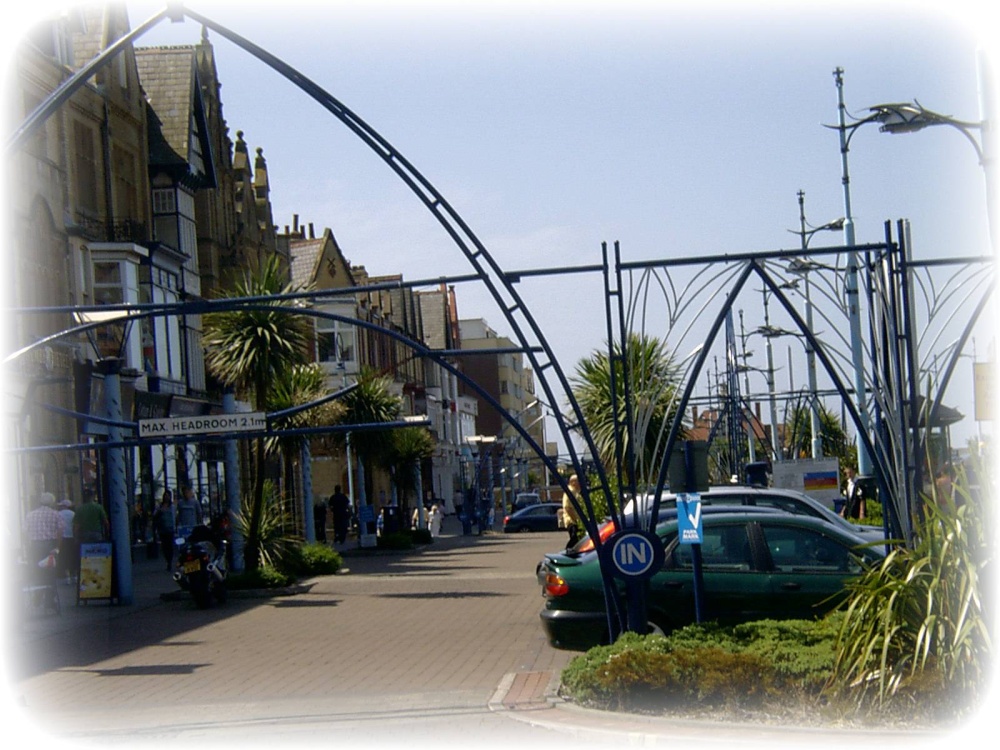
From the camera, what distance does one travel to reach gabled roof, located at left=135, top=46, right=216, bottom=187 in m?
40.8

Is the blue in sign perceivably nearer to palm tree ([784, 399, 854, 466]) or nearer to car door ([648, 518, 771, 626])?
car door ([648, 518, 771, 626])

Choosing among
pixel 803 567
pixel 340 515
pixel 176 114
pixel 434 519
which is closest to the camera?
pixel 803 567

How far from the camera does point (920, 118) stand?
54.6ft

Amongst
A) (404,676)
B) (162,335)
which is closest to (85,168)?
(162,335)

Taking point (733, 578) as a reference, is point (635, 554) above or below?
above

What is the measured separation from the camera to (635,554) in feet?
38.0

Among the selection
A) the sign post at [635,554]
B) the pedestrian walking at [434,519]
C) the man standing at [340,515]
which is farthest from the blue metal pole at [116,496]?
the pedestrian walking at [434,519]

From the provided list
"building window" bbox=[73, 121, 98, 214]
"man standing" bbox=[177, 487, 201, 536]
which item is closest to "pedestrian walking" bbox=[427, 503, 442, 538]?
"man standing" bbox=[177, 487, 201, 536]

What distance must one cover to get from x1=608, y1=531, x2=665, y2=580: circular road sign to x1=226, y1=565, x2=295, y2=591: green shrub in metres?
12.0

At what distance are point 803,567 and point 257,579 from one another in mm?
11813

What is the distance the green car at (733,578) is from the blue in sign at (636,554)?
3.43 feet

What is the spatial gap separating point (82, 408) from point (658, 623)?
10278mm

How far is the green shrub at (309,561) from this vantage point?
24309mm

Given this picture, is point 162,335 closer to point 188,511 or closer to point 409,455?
point 188,511
